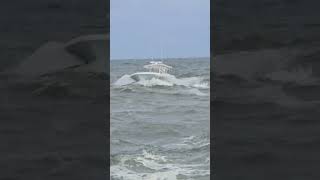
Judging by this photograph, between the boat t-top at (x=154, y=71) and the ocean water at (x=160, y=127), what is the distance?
25 cm

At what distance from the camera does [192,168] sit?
5.41 metres

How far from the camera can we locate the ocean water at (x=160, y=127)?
534 cm

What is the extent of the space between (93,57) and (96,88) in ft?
0.38

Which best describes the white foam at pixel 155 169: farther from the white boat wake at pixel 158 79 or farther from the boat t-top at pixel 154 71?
the boat t-top at pixel 154 71

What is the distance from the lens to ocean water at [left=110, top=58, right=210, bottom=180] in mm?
5336

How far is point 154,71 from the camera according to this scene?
11391 mm

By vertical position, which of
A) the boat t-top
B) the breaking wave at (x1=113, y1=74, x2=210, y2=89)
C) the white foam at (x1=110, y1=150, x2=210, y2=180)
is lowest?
the white foam at (x1=110, y1=150, x2=210, y2=180)

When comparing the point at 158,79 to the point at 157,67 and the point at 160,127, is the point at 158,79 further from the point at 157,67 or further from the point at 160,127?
the point at 160,127

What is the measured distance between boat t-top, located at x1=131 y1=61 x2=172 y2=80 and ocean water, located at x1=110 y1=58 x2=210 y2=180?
0.81 feet
